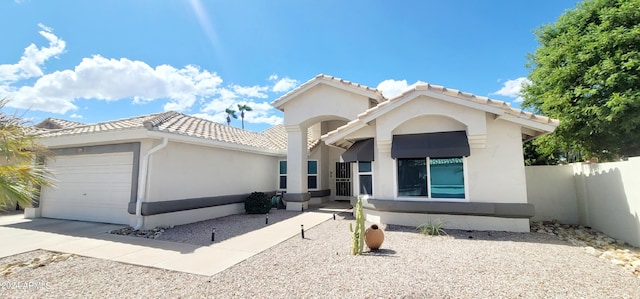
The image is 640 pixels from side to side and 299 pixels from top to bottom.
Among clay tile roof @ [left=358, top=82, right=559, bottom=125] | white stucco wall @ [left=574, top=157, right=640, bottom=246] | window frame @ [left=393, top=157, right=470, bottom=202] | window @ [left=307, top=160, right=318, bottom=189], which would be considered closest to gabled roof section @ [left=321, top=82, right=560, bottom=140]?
clay tile roof @ [left=358, top=82, right=559, bottom=125]

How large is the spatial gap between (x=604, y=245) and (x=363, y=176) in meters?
8.33

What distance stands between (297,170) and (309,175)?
3.16m

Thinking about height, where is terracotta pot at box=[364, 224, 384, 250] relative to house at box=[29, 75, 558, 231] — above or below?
below

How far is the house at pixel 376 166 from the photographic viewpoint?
396 inches

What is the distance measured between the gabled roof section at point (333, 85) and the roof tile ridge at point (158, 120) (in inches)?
232

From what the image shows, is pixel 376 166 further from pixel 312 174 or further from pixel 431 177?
pixel 312 174

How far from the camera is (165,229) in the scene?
1115 centimetres

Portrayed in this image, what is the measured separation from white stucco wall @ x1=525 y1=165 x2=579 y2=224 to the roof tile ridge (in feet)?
53.7

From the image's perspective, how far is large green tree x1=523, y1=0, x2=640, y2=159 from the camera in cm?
1048

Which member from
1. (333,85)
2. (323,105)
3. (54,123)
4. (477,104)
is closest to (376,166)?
(477,104)

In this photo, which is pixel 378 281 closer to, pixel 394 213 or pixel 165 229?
pixel 394 213

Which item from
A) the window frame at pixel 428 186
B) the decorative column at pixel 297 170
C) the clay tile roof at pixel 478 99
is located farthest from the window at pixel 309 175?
the clay tile roof at pixel 478 99

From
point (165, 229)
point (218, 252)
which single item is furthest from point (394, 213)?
point (165, 229)

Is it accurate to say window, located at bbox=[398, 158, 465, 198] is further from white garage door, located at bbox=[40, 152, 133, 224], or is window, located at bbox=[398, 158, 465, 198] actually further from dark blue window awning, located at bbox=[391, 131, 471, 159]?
white garage door, located at bbox=[40, 152, 133, 224]
